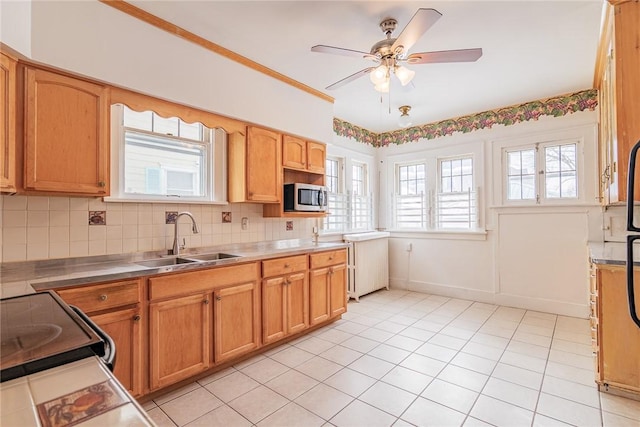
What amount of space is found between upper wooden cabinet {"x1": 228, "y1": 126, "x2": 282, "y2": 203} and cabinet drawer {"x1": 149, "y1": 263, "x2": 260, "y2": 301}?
0.74 meters

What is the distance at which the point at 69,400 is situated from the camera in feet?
2.11

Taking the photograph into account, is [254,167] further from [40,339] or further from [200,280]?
[40,339]

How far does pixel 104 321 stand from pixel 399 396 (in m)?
1.98

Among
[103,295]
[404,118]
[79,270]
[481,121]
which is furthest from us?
[481,121]

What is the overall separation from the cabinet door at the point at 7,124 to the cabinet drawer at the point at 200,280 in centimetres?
94

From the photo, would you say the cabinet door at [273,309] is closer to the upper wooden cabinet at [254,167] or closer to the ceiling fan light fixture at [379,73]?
the upper wooden cabinet at [254,167]

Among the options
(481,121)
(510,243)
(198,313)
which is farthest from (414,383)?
(481,121)

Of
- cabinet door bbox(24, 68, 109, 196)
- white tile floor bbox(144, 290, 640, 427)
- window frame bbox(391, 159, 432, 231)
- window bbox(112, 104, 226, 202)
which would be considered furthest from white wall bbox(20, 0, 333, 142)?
window frame bbox(391, 159, 432, 231)

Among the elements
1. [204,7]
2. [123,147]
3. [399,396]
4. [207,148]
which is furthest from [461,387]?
[204,7]

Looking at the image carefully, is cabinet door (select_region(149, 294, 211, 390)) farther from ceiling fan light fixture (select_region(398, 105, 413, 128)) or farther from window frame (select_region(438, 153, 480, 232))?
window frame (select_region(438, 153, 480, 232))

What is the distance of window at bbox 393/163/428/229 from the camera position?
16.4 feet

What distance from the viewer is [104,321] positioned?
6.08 ft

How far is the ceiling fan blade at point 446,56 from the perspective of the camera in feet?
6.80

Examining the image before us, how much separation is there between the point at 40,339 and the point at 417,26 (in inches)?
88.0
